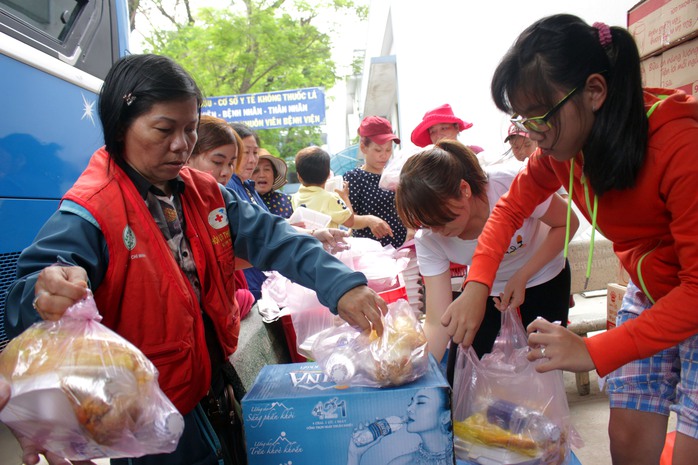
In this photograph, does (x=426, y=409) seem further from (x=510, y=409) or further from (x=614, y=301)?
(x=614, y=301)

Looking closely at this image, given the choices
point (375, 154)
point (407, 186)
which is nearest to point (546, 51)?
point (407, 186)

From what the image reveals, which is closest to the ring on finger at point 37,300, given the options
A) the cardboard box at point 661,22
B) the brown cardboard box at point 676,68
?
the brown cardboard box at point 676,68

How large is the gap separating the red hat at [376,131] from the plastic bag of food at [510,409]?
2.60 meters

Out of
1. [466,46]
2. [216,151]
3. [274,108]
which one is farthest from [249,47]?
[216,151]

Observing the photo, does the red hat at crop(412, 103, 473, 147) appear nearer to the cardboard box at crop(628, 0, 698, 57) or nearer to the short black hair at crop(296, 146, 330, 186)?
the short black hair at crop(296, 146, 330, 186)

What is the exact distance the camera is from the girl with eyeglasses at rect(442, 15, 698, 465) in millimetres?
1169

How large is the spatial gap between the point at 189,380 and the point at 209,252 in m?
0.36

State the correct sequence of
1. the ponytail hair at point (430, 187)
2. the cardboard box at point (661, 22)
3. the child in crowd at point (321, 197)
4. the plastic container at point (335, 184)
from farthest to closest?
1. the plastic container at point (335, 184)
2. the child in crowd at point (321, 197)
3. the cardboard box at point (661, 22)
4. the ponytail hair at point (430, 187)

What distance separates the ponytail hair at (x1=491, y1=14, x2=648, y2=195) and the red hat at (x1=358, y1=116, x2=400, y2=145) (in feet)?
9.34

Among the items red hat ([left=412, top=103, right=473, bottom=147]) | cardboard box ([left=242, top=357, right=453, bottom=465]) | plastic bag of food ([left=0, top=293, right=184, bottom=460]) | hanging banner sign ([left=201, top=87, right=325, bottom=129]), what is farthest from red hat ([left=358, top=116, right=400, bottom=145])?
hanging banner sign ([left=201, top=87, right=325, bottom=129])

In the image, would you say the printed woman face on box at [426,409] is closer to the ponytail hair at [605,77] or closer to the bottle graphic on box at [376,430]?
the bottle graphic on box at [376,430]

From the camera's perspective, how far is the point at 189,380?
1240 millimetres

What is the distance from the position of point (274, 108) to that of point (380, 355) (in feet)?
39.8

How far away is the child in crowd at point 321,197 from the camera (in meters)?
3.56
